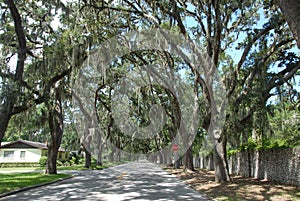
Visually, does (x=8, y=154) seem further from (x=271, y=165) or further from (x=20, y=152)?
(x=271, y=165)

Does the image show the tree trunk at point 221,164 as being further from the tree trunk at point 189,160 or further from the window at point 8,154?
the window at point 8,154

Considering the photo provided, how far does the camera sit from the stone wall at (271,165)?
1170 cm

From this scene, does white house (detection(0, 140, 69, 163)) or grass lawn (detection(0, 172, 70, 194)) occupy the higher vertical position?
white house (detection(0, 140, 69, 163))

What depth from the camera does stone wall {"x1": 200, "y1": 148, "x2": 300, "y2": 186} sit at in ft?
38.4

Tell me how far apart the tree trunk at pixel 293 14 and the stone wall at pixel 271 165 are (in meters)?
8.11

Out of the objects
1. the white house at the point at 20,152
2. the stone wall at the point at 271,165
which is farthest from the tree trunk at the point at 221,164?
the white house at the point at 20,152

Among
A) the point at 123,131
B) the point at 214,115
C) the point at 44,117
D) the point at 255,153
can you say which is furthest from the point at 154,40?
the point at 123,131

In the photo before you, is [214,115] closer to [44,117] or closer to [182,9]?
[182,9]

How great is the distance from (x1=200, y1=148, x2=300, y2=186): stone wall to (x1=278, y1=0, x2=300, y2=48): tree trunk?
8.11 meters

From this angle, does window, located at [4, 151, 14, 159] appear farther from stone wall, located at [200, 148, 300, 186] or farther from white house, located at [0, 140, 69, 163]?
stone wall, located at [200, 148, 300, 186]

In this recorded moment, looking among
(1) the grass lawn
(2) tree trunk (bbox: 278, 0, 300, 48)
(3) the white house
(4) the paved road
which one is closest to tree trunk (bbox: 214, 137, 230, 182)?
(4) the paved road

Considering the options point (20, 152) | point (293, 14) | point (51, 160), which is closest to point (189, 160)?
point (51, 160)

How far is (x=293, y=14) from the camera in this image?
15.1 feet

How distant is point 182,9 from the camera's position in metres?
11.7
